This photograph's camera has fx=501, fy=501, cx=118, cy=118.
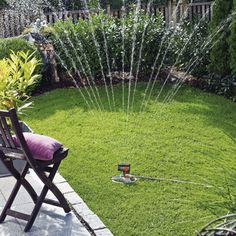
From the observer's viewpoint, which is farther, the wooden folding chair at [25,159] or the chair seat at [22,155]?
the chair seat at [22,155]

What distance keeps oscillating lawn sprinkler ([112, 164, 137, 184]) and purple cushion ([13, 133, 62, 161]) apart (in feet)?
2.96

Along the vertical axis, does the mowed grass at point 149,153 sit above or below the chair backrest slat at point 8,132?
below

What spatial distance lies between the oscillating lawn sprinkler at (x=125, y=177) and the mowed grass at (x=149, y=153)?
7cm

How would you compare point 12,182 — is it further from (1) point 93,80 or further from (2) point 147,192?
(1) point 93,80

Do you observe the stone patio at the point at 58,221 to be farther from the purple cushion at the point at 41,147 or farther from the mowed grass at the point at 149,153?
the purple cushion at the point at 41,147

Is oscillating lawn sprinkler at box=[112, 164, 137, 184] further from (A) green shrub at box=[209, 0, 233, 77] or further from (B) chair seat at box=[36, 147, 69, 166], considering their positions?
(A) green shrub at box=[209, 0, 233, 77]

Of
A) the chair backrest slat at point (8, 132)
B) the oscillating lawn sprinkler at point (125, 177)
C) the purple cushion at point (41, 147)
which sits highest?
the chair backrest slat at point (8, 132)

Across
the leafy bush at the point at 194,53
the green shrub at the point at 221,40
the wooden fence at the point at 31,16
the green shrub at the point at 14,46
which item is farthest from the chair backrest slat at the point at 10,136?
the wooden fence at the point at 31,16

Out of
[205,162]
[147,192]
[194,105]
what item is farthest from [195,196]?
[194,105]

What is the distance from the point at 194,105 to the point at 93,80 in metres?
2.01

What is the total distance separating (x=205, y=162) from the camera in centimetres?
509

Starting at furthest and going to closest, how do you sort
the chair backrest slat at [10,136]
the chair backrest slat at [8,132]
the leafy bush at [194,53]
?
the leafy bush at [194,53] → the chair backrest slat at [8,132] → the chair backrest slat at [10,136]

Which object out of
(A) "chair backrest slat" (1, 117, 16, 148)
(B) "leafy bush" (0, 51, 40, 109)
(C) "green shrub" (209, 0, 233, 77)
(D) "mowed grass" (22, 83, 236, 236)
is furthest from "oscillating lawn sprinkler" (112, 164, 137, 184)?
(C) "green shrub" (209, 0, 233, 77)

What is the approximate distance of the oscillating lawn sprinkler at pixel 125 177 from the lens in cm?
466
